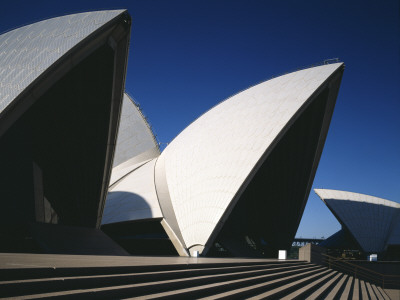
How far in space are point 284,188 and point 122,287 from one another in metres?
17.6

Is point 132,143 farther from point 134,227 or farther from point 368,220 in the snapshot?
point 368,220

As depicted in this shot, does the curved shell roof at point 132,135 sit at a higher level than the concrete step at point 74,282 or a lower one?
higher

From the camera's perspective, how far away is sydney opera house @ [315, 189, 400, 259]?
1121 inches

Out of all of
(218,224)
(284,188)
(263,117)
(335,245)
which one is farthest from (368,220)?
(218,224)

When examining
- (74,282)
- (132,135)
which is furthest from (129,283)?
(132,135)

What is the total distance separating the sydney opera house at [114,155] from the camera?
26.7ft

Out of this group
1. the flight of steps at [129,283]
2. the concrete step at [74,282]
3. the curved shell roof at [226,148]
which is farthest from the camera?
the curved shell roof at [226,148]

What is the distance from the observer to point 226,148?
1485cm

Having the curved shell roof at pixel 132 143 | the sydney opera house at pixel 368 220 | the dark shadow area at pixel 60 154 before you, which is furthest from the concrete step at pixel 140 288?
the sydney opera house at pixel 368 220

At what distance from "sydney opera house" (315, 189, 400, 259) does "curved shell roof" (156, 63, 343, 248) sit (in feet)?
63.5

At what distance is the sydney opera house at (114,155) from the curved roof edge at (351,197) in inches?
522

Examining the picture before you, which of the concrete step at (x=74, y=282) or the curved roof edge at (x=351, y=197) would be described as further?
the curved roof edge at (x=351, y=197)

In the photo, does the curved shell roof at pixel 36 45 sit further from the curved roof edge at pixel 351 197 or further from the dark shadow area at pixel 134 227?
the curved roof edge at pixel 351 197

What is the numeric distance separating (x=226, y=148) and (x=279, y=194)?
23.8ft
